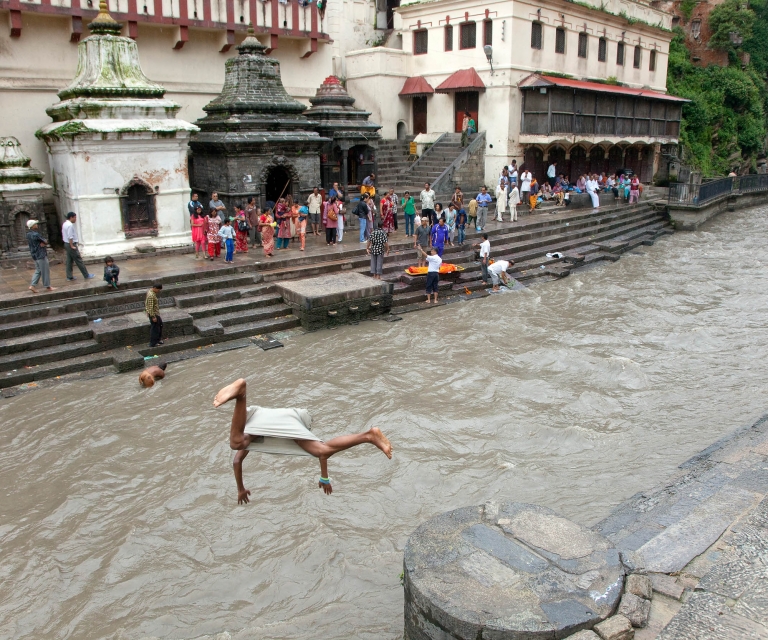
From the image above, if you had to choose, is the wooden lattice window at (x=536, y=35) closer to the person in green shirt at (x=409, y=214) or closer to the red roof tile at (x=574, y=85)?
the red roof tile at (x=574, y=85)

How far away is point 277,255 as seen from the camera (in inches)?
578

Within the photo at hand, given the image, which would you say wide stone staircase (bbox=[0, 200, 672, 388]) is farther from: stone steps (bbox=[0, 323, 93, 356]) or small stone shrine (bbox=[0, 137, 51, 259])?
small stone shrine (bbox=[0, 137, 51, 259])

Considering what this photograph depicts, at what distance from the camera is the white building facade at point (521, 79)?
21938 mm

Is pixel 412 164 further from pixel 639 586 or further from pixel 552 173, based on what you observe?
pixel 639 586

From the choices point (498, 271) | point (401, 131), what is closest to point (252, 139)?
point (498, 271)

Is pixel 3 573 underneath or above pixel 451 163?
underneath

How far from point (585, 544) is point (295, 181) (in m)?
13.6

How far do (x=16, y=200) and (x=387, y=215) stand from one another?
26.8 feet

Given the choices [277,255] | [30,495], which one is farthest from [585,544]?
[277,255]

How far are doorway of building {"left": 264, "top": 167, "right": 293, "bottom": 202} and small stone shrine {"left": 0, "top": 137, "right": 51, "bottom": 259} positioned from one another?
17.7 ft

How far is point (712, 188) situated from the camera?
25.4m

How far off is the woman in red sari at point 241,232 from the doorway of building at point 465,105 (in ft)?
36.5

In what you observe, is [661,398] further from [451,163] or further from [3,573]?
[451,163]

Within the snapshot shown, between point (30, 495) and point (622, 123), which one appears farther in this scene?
point (622, 123)
